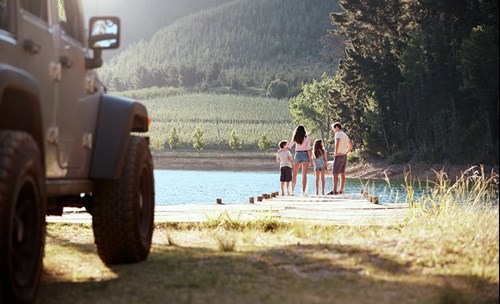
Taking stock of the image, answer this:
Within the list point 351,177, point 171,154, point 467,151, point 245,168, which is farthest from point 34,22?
point 171,154

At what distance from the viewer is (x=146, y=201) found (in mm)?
7469

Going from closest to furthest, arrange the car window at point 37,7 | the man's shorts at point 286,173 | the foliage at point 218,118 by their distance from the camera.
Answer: the car window at point 37,7, the man's shorts at point 286,173, the foliage at point 218,118

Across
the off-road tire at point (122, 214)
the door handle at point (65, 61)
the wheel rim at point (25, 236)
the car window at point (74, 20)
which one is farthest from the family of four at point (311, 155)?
the wheel rim at point (25, 236)

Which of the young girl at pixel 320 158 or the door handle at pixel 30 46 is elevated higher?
the door handle at pixel 30 46

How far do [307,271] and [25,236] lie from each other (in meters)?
2.07

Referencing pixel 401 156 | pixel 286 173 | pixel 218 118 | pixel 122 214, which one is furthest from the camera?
pixel 218 118

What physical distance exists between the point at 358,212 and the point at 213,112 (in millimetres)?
155760

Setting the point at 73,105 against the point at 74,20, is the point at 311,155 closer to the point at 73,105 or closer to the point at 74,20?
the point at 74,20

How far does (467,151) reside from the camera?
180 ft

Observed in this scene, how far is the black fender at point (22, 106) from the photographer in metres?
4.84

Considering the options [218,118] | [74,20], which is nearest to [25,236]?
[74,20]

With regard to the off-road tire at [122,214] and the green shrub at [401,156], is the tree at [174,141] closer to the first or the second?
the green shrub at [401,156]

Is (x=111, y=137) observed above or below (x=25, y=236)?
above

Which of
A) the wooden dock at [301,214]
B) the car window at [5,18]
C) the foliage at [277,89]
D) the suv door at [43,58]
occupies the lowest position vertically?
the wooden dock at [301,214]
